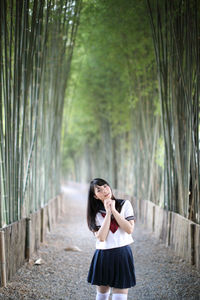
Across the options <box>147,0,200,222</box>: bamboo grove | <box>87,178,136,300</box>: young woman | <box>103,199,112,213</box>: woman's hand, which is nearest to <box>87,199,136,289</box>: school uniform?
<box>87,178,136,300</box>: young woman

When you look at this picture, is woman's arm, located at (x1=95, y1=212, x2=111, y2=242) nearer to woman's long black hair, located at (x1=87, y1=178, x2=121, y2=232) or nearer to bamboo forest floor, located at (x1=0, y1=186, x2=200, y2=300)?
woman's long black hair, located at (x1=87, y1=178, x2=121, y2=232)

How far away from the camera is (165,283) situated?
2707 millimetres

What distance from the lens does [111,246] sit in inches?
68.9

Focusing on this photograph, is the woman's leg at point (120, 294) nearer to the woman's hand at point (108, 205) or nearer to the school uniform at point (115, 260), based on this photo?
the school uniform at point (115, 260)

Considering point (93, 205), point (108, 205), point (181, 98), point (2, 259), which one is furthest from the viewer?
point (181, 98)

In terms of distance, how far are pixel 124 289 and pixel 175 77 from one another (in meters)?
2.59

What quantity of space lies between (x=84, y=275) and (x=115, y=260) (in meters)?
1.33

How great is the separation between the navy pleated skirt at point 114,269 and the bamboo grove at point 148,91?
64.2 inches

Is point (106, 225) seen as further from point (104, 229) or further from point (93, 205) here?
point (93, 205)

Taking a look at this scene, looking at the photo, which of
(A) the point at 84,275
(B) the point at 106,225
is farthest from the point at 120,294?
(A) the point at 84,275

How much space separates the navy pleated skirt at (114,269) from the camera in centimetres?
172

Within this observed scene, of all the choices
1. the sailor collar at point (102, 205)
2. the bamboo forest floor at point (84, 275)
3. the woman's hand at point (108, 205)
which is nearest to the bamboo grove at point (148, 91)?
the bamboo forest floor at point (84, 275)

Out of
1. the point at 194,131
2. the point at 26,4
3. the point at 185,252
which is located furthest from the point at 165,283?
the point at 26,4

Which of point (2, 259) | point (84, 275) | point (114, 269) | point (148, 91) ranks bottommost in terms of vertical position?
point (84, 275)
